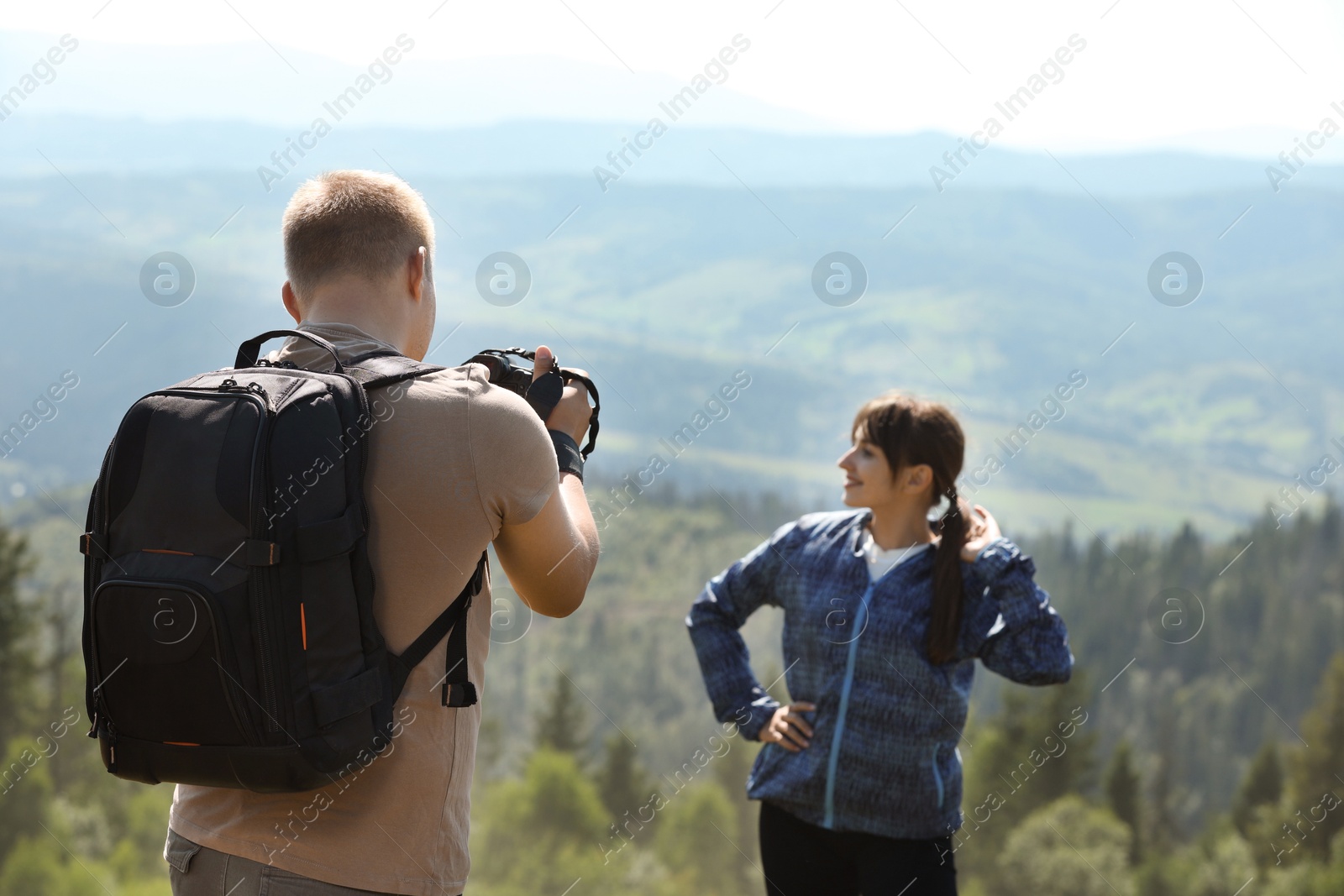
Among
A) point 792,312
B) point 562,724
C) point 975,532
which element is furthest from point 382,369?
point 792,312

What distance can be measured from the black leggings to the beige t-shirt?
1.40 m

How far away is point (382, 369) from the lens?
1739 mm

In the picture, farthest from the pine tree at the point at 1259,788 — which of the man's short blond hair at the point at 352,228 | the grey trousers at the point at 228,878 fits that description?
the man's short blond hair at the point at 352,228

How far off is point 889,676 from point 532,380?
143cm

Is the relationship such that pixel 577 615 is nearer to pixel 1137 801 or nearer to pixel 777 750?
pixel 1137 801

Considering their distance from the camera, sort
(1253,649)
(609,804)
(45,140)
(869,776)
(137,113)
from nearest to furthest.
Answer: (869,776), (609,804), (1253,649), (45,140), (137,113)

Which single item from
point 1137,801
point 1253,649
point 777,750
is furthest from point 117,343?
point 777,750

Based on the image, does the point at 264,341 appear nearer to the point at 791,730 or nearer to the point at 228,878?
the point at 228,878

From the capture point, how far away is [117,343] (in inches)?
3767

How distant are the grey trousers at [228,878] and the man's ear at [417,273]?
0.96 metres

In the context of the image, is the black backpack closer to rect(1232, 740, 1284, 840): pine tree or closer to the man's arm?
the man's arm

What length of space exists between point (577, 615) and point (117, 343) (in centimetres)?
7546

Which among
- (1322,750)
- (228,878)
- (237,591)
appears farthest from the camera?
(1322,750)

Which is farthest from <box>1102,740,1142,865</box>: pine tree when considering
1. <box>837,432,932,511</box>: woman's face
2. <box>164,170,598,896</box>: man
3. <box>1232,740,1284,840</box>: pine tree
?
<box>164,170,598,896</box>: man
